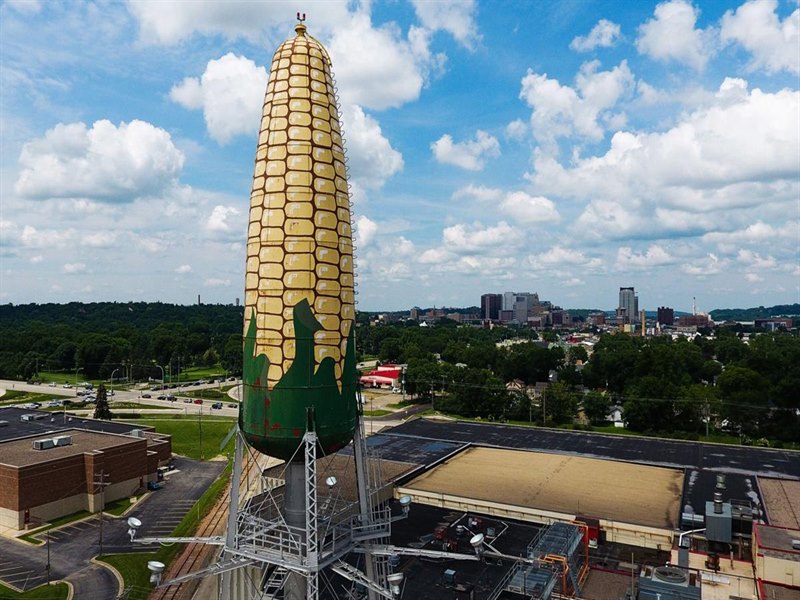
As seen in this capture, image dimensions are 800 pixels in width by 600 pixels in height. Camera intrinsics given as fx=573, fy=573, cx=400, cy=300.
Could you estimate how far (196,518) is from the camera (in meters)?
43.9

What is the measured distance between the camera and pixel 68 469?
158 ft

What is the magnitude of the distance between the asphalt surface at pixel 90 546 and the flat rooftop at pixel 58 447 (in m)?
5.97

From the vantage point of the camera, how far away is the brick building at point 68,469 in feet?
147

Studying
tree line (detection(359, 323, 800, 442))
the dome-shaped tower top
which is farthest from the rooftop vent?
tree line (detection(359, 323, 800, 442))

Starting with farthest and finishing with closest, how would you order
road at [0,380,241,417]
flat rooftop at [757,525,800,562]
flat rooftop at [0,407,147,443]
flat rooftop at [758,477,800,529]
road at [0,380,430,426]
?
road at [0,380,241,417] → road at [0,380,430,426] → flat rooftop at [0,407,147,443] → flat rooftop at [758,477,800,529] → flat rooftop at [757,525,800,562]

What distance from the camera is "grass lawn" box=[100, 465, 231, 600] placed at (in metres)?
33.4

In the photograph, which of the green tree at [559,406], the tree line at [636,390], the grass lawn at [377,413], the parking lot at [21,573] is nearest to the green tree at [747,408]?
the tree line at [636,390]

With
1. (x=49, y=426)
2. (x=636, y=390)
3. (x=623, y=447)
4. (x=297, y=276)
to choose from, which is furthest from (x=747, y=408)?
(x=49, y=426)

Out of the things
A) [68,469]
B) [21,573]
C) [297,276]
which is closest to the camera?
[297,276]

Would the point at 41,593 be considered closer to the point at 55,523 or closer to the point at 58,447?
the point at 55,523

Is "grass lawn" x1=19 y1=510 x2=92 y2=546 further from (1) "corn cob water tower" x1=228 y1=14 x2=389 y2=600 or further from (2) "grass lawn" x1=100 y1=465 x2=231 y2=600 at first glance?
(1) "corn cob water tower" x1=228 y1=14 x2=389 y2=600

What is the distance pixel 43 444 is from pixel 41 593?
71.2ft

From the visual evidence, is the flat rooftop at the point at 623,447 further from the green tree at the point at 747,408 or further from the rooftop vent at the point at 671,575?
the rooftop vent at the point at 671,575

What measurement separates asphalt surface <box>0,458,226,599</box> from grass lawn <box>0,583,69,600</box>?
24.8 inches
